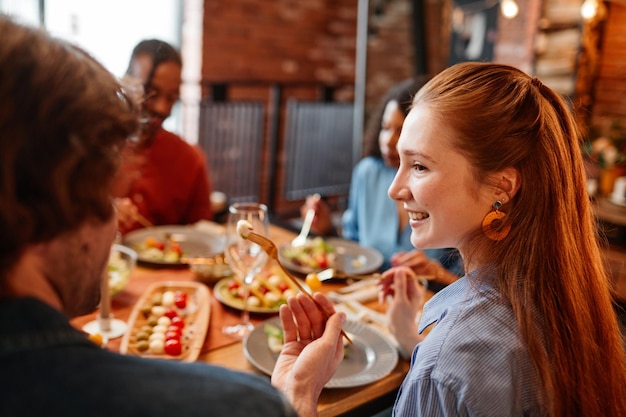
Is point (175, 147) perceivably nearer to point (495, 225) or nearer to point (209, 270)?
point (209, 270)

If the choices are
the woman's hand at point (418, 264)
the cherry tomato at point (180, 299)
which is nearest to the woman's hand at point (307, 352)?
the cherry tomato at point (180, 299)

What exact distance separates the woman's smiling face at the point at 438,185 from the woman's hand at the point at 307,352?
255 mm

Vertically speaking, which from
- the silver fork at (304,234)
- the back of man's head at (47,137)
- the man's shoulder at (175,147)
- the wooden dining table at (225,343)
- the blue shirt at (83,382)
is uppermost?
the back of man's head at (47,137)

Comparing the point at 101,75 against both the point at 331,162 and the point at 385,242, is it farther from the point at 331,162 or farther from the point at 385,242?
the point at 331,162

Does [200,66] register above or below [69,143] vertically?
above

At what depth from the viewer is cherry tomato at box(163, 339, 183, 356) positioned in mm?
1282

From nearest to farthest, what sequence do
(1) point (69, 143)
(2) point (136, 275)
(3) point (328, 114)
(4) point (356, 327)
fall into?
(1) point (69, 143) < (4) point (356, 327) < (2) point (136, 275) < (3) point (328, 114)

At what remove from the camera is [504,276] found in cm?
101

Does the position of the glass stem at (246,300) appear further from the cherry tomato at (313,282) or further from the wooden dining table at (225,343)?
the cherry tomato at (313,282)

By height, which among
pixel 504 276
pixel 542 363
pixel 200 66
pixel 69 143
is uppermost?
pixel 200 66

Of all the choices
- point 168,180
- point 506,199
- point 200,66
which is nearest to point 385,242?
point 168,180

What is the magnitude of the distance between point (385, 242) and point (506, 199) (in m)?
1.44

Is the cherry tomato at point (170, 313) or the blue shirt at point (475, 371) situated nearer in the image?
the blue shirt at point (475, 371)

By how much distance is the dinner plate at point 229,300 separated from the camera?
5.08 feet
